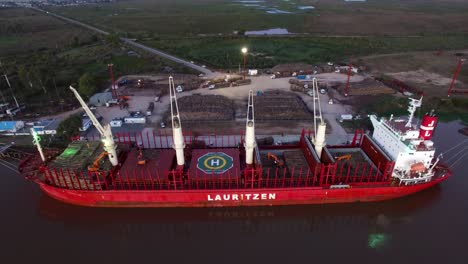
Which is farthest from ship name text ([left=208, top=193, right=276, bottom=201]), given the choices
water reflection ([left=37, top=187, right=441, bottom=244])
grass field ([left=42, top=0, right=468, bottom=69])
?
grass field ([left=42, top=0, right=468, bottom=69])

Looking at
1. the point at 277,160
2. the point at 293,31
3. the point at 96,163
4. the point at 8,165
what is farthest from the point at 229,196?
the point at 293,31

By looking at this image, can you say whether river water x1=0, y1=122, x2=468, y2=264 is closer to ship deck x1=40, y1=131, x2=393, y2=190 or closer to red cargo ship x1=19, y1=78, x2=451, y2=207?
red cargo ship x1=19, y1=78, x2=451, y2=207

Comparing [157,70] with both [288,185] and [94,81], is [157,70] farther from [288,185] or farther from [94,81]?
[288,185]

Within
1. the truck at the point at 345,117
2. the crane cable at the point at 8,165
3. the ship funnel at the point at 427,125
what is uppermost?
the ship funnel at the point at 427,125

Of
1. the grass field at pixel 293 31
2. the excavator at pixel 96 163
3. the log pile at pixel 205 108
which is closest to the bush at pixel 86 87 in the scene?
the log pile at pixel 205 108

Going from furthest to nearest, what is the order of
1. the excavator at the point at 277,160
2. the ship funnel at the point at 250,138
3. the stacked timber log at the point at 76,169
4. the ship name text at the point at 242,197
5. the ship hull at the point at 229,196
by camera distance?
the excavator at the point at 277,160, the ship name text at the point at 242,197, the ship hull at the point at 229,196, the stacked timber log at the point at 76,169, the ship funnel at the point at 250,138

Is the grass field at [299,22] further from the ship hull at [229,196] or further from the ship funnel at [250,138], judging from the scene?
the ship funnel at [250,138]
